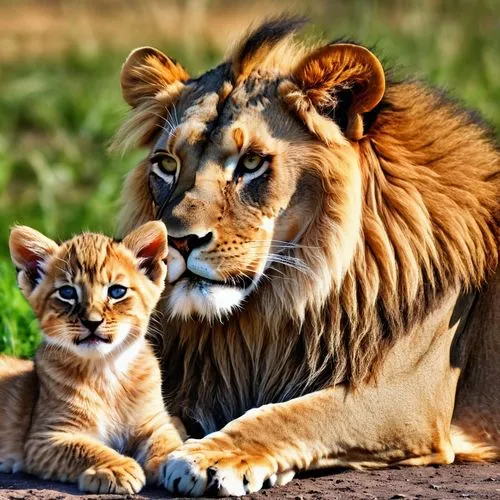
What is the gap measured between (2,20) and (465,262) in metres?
10.8

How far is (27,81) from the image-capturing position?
A: 11.5 meters

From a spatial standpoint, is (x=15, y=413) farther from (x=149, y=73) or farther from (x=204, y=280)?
(x=149, y=73)

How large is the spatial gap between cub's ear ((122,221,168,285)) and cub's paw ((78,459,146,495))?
65 centimetres


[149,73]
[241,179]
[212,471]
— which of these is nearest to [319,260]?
[241,179]

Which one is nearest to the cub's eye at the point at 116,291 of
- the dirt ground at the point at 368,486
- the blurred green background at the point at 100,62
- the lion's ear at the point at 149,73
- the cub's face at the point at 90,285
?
the cub's face at the point at 90,285

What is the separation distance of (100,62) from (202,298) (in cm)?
795

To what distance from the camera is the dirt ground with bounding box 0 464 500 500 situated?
165 inches

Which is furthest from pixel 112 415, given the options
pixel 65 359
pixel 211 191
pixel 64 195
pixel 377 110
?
pixel 64 195

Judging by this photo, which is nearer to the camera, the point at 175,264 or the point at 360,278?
the point at 175,264

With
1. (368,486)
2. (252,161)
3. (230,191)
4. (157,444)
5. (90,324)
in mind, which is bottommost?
(368,486)

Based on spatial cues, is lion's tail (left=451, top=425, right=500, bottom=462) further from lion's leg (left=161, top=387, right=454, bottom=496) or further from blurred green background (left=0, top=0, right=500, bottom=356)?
blurred green background (left=0, top=0, right=500, bottom=356)

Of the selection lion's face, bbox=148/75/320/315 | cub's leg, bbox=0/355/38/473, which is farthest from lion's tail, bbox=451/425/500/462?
cub's leg, bbox=0/355/38/473

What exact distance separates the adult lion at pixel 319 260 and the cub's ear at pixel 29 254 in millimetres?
407

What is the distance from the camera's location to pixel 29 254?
447 centimetres
